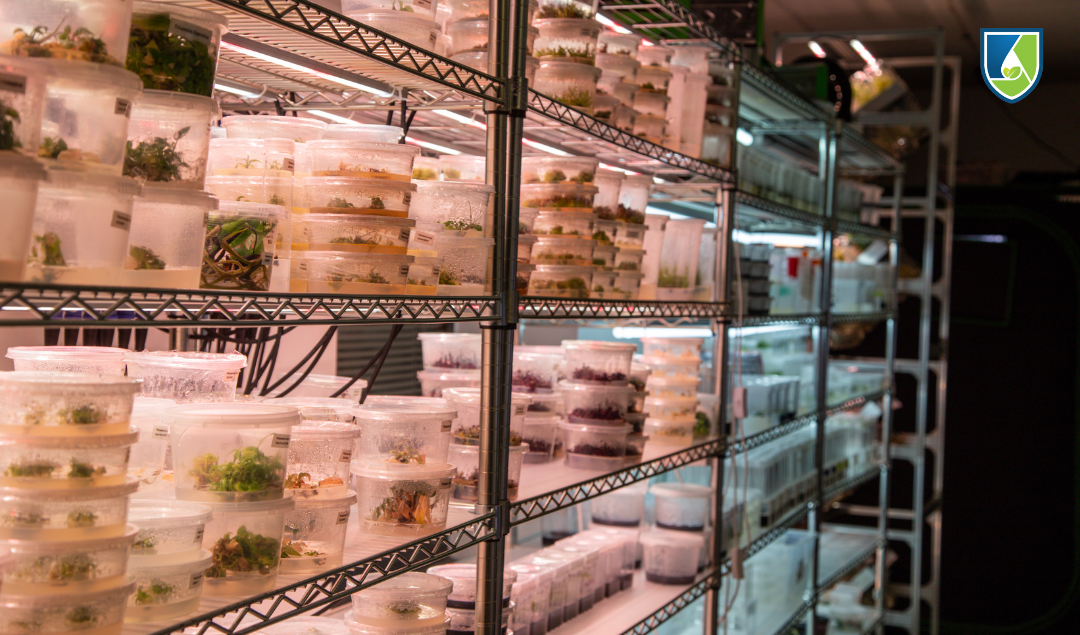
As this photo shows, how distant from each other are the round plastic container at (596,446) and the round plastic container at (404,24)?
4.04 feet

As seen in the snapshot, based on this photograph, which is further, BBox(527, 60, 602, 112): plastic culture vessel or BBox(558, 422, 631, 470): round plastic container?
BBox(558, 422, 631, 470): round plastic container

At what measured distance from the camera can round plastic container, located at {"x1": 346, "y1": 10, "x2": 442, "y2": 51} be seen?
178 cm

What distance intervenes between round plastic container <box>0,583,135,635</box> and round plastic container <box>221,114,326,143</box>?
0.82m

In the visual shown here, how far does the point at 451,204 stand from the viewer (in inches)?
73.8

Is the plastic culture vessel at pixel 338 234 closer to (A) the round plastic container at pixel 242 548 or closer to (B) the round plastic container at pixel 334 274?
(B) the round plastic container at pixel 334 274

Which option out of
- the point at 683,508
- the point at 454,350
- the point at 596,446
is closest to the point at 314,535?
the point at 454,350

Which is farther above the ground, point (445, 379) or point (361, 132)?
point (361, 132)

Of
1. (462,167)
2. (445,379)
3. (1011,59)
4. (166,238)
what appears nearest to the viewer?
(166,238)

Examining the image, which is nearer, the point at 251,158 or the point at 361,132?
the point at 251,158

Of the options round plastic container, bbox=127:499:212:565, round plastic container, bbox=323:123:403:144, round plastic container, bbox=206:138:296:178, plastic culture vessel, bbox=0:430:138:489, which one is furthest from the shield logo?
plastic culture vessel, bbox=0:430:138:489

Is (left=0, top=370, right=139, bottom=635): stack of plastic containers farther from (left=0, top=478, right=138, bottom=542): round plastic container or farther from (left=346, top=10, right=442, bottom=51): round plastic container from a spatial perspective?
(left=346, top=10, right=442, bottom=51): round plastic container

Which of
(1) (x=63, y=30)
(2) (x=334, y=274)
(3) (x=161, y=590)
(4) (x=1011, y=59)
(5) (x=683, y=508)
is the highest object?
(4) (x=1011, y=59)

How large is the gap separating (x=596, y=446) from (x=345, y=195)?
4.17 feet

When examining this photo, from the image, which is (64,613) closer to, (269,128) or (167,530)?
(167,530)
